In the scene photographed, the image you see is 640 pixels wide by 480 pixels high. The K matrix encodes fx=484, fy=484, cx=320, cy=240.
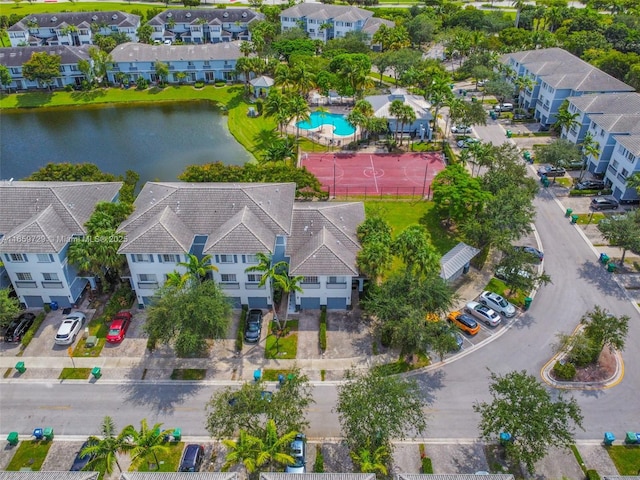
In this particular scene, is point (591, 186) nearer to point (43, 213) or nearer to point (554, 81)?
point (554, 81)

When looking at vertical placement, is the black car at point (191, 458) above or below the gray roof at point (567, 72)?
below

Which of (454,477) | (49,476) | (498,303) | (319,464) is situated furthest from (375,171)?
(49,476)

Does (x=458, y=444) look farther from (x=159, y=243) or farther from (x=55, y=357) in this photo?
(x=55, y=357)

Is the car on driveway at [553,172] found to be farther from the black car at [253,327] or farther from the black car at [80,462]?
the black car at [80,462]

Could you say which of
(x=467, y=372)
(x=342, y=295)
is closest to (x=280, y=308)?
(x=342, y=295)

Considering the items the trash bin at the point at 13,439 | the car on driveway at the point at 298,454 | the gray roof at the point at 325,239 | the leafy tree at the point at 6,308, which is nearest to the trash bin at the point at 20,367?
the leafy tree at the point at 6,308

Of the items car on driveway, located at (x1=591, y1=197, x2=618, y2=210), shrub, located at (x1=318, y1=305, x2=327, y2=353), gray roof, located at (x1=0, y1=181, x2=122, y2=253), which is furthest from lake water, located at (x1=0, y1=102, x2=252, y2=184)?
car on driveway, located at (x1=591, y1=197, x2=618, y2=210)

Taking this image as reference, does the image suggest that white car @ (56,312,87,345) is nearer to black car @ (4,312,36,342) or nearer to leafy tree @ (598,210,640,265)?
black car @ (4,312,36,342)
